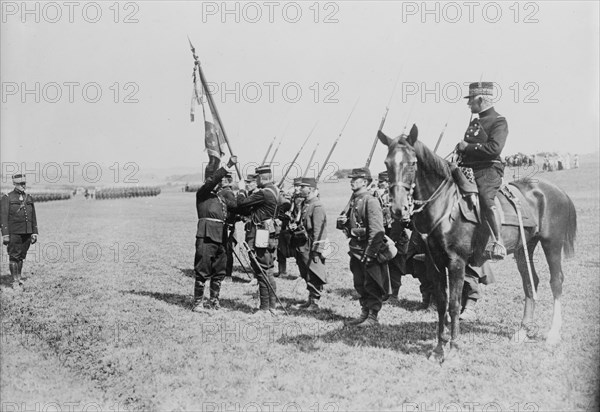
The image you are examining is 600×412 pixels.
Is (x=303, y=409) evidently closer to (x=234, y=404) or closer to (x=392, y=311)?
(x=234, y=404)

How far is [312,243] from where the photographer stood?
9625 millimetres

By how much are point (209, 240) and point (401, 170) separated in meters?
4.16

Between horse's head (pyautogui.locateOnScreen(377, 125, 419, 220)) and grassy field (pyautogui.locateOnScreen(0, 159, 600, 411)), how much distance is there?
1.96m

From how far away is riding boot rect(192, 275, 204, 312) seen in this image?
363 inches

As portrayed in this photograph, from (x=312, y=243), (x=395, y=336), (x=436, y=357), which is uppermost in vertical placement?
(x=312, y=243)

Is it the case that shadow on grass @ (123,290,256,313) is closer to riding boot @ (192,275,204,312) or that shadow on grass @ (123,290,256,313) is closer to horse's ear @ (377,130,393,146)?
riding boot @ (192,275,204,312)

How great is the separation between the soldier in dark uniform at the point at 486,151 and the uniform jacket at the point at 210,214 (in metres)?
4.09

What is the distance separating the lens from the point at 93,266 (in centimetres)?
1503

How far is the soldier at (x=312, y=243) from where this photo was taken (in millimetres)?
9578

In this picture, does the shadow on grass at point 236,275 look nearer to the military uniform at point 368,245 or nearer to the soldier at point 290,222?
the soldier at point 290,222

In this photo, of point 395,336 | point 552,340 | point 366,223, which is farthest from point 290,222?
point 552,340

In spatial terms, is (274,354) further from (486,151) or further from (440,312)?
(486,151)

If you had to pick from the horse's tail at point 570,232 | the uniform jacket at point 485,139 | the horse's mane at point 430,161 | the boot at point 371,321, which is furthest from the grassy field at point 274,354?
the uniform jacket at point 485,139

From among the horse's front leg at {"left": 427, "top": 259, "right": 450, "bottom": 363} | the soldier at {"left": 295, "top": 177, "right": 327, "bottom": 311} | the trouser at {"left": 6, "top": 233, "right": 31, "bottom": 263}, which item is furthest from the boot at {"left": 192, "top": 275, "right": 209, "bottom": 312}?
the trouser at {"left": 6, "top": 233, "right": 31, "bottom": 263}
